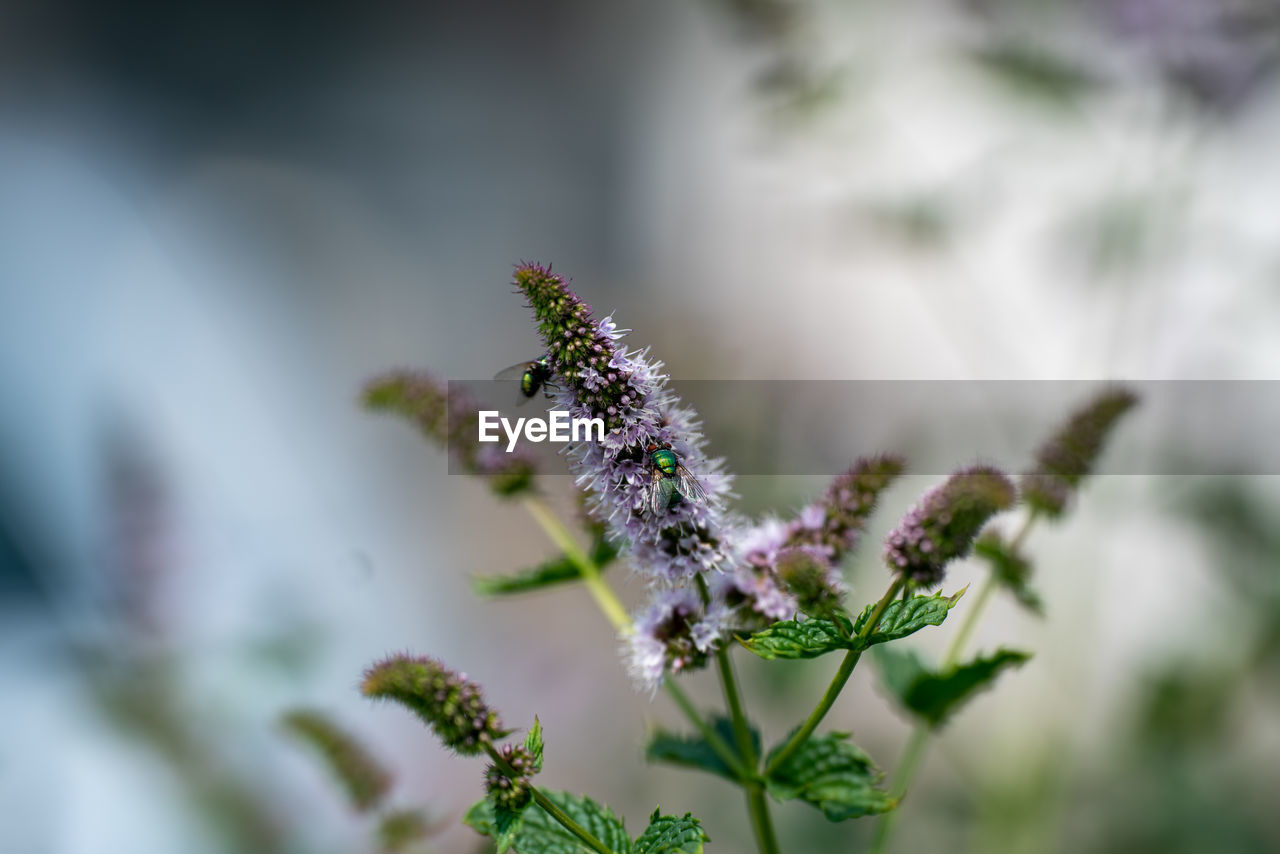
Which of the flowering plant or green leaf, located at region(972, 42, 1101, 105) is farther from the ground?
green leaf, located at region(972, 42, 1101, 105)

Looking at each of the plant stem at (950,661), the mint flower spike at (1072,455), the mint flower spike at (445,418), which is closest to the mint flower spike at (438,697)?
the mint flower spike at (445,418)

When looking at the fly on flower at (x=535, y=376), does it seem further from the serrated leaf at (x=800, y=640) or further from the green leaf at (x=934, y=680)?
the green leaf at (x=934, y=680)

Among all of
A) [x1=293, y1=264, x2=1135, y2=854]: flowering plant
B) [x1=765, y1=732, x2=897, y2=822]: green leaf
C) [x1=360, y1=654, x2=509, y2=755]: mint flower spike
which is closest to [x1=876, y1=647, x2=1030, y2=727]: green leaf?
[x1=293, y1=264, x2=1135, y2=854]: flowering plant

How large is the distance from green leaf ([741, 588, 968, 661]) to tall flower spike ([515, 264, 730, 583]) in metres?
0.11

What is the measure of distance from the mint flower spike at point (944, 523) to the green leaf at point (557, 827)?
1.42ft

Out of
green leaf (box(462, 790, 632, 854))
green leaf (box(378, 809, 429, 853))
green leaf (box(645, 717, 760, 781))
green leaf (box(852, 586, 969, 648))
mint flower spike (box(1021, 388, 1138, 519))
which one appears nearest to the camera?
green leaf (box(852, 586, 969, 648))

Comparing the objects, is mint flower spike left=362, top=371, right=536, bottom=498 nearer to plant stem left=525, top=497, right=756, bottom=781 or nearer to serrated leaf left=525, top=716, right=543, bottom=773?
plant stem left=525, top=497, right=756, bottom=781

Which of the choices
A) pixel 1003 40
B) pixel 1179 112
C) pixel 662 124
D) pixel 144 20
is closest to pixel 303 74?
pixel 144 20

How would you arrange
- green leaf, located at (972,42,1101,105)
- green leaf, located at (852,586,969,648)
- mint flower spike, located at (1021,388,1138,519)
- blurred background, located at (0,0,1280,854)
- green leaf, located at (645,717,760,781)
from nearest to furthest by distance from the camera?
green leaf, located at (852,586,969,648)
green leaf, located at (645,717,760,781)
mint flower spike, located at (1021,388,1138,519)
green leaf, located at (972,42,1101,105)
blurred background, located at (0,0,1280,854)

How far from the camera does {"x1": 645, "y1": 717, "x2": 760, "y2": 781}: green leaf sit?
1191 millimetres

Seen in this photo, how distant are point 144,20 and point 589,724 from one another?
351 cm

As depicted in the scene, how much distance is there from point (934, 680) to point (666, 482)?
0.53m

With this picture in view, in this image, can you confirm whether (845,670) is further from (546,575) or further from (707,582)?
(546,575)

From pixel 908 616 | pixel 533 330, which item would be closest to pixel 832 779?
pixel 908 616
